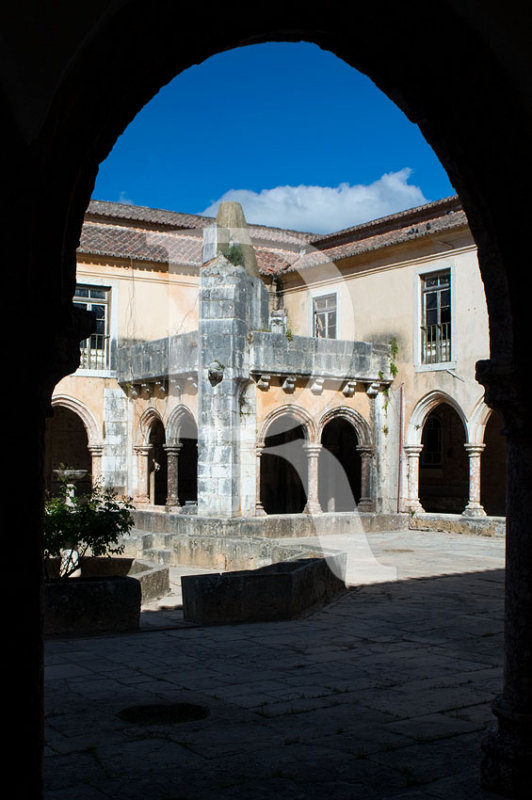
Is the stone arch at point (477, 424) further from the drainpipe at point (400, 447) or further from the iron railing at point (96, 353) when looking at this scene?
the iron railing at point (96, 353)

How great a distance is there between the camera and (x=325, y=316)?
23266mm

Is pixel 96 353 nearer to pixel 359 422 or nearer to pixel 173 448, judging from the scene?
pixel 173 448

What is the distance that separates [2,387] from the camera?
3.17m

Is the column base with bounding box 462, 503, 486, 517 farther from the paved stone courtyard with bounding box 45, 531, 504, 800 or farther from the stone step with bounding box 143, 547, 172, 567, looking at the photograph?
the paved stone courtyard with bounding box 45, 531, 504, 800

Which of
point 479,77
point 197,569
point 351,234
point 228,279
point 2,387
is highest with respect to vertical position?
point 351,234

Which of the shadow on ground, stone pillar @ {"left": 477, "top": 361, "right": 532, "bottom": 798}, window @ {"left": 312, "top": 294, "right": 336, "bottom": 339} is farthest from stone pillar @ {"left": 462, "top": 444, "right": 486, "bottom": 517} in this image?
stone pillar @ {"left": 477, "top": 361, "right": 532, "bottom": 798}

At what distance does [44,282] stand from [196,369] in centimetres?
1380

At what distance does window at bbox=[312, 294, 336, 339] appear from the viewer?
23016 mm

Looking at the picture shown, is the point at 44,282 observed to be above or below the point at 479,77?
below

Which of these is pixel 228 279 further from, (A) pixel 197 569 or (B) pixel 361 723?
(B) pixel 361 723

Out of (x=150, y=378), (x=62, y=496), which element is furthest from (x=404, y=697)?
(x=150, y=378)

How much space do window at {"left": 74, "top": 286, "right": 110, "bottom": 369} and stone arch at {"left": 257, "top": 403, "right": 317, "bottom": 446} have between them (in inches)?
205

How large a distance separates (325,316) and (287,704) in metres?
18.3

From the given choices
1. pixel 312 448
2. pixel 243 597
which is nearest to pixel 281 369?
pixel 312 448
